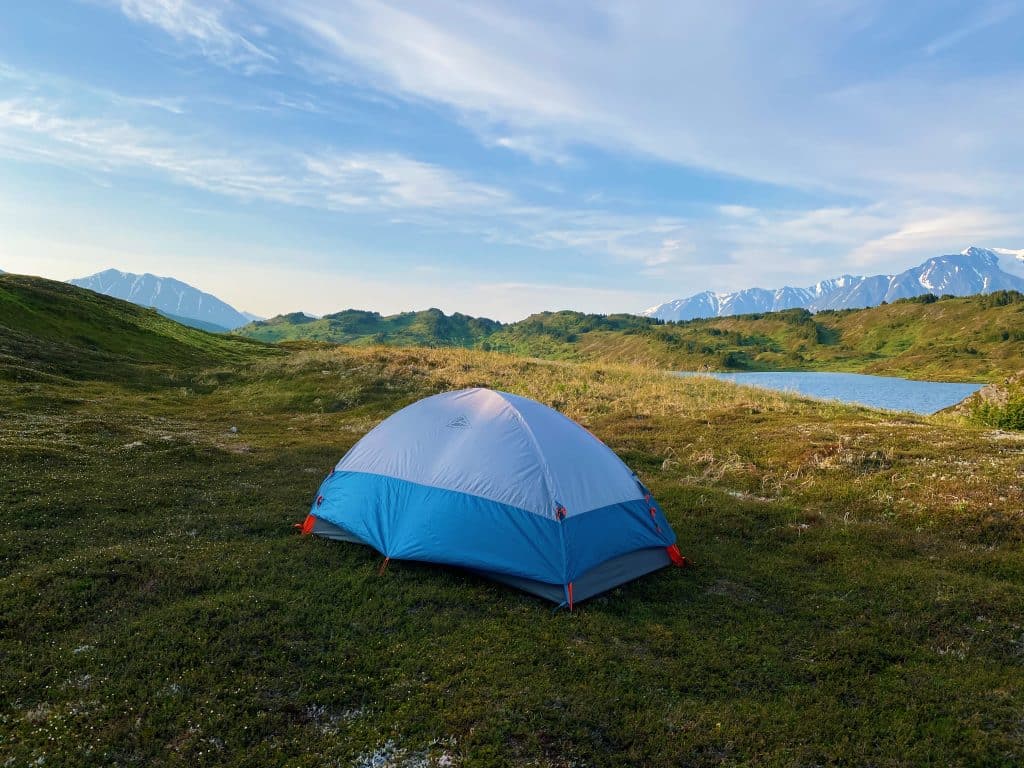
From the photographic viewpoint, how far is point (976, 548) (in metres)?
11.3

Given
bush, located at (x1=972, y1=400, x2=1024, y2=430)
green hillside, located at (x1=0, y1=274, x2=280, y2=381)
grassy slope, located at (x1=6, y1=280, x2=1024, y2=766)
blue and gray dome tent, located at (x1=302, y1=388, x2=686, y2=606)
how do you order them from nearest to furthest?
grassy slope, located at (x1=6, y1=280, x2=1024, y2=766), blue and gray dome tent, located at (x1=302, y1=388, x2=686, y2=606), bush, located at (x1=972, y1=400, x2=1024, y2=430), green hillside, located at (x1=0, y1=274, x2=280, y2=381)

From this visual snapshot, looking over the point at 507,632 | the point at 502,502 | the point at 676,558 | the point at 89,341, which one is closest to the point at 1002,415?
the point at 676,558

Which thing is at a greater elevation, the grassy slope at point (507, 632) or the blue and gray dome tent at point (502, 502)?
the blue and gray dome tent at point (502, 502)

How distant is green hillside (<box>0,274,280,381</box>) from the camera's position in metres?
37.2

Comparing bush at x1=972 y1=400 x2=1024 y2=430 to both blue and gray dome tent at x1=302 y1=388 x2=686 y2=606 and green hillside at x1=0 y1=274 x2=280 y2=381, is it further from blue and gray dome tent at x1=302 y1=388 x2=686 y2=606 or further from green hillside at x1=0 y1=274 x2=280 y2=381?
green hillside at x1=0 y1=274 x2=280 y2=381

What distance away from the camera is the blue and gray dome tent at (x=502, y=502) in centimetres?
964

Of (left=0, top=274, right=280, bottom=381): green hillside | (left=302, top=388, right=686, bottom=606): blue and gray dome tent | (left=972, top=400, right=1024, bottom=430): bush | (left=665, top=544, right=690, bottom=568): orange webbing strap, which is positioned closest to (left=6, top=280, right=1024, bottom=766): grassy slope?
(left=665, top=544, right=690, bottom=568): orange webbing strap

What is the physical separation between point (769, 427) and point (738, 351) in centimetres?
18383

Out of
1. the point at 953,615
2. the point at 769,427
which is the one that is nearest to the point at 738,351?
the point at 769,427

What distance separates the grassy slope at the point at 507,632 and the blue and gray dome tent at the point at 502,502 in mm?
506

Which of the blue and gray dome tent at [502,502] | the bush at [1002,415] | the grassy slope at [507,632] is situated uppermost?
the bush at [1002,415]

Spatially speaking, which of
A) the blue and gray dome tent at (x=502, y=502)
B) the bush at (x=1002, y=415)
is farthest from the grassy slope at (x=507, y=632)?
the bush at (x=1002, y=415)

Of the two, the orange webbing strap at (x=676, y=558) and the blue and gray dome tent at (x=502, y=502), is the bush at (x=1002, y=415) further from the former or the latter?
the blue and gray dome tent at (x=502, y=502)

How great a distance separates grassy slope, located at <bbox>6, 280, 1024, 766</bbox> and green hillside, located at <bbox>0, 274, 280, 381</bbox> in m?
25.5
